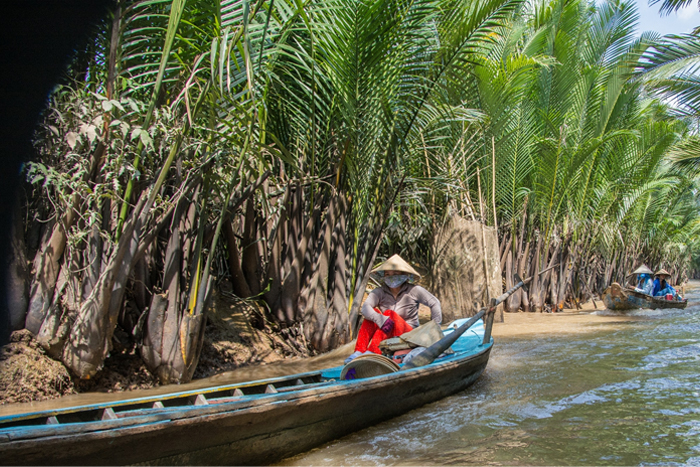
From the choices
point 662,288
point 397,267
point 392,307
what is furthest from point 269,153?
point 662,288

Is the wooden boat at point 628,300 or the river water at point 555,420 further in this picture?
the wooden boat at point 628,300

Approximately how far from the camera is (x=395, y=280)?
5379 millimetres

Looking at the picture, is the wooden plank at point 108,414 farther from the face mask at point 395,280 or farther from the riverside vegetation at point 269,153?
the face mask at point 395,280

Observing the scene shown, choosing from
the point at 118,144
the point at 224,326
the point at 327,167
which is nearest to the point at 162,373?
the point at 224,326

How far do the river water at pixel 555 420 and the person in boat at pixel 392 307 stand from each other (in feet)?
2.80

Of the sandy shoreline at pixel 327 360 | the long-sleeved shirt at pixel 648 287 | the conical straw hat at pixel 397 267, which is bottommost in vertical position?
the sandy shoreline at pixel 327 360

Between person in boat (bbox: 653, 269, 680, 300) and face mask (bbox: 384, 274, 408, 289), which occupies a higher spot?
face mask (bbox: 384, 274, 408, 289)

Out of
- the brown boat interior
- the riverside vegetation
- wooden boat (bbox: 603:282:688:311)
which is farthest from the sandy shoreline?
the brown boat interior

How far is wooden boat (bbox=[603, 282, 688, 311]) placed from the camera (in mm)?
13367

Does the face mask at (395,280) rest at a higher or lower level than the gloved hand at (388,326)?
higher

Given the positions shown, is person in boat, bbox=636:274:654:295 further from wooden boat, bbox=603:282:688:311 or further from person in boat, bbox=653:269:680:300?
wooden boat, bbox=603:282:688:311

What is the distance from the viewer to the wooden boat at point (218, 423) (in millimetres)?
2449

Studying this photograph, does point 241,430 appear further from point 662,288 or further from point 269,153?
point 662,288

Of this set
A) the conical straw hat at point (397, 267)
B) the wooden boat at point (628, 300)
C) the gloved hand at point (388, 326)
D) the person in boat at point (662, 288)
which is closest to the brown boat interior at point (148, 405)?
the gloved hand at point (388, 326)
